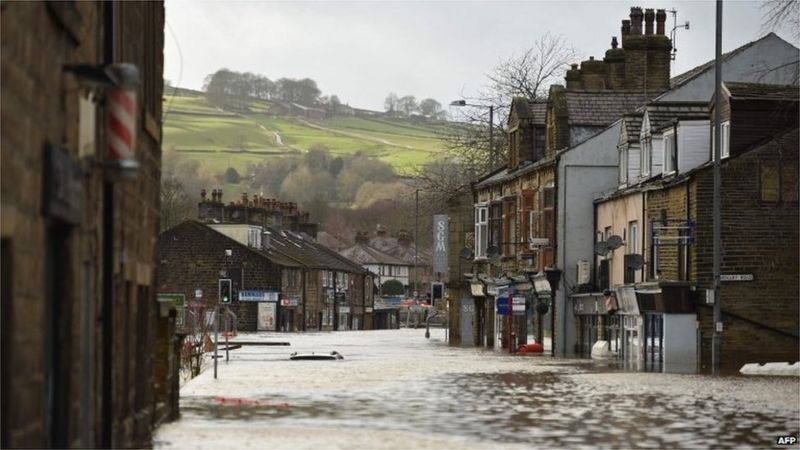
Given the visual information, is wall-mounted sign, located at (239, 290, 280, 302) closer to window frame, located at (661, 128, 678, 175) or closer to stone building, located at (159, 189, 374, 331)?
stone building, located at (159, 189, 374, 331)

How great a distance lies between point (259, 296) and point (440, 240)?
2785 centimetres

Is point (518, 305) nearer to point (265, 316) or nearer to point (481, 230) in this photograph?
point (481, 230)

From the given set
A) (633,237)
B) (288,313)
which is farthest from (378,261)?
(633,237)

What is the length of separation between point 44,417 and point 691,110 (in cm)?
4308

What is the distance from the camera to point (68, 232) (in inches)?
540

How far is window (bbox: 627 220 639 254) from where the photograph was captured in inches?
2164

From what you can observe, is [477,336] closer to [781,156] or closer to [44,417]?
[781,156]

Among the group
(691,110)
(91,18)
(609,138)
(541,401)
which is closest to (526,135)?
(609,138)

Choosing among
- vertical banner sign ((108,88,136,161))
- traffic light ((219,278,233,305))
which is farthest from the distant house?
vertical banner sign ((108,88,136,161))

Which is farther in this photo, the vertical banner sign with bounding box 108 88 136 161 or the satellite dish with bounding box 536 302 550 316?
the satellite dish with bounding box 536 302 550 316

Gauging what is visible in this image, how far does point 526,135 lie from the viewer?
70375 mm

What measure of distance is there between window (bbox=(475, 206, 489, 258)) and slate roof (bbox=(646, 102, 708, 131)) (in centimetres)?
2289

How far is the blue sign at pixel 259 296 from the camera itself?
366 ft

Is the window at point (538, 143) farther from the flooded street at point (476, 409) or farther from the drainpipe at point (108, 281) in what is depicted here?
the drainpipe at point (108, 281)
